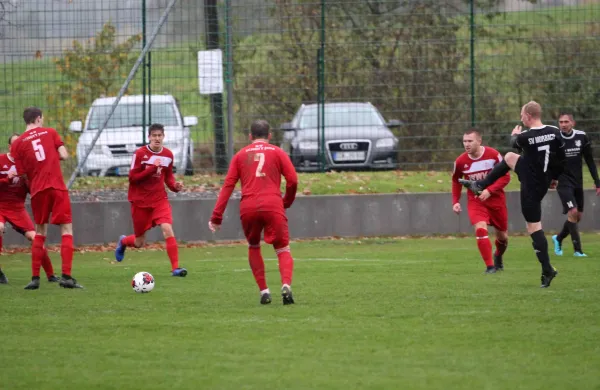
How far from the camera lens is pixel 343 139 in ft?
67.2

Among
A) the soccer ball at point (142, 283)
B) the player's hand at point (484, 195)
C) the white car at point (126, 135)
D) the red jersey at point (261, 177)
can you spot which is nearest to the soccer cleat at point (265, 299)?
the red jersey at point (261, 177)

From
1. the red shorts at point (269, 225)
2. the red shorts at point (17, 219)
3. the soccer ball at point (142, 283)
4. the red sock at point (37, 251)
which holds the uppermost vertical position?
the red shorts at point (269, 225)

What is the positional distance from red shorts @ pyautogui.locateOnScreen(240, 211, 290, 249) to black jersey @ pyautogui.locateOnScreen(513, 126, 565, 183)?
2.91 meters

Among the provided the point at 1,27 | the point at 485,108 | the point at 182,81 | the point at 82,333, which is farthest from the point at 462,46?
the point at 82,333

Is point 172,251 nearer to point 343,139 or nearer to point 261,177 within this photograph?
point 261,177

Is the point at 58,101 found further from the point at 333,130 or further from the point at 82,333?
the point at 82,333

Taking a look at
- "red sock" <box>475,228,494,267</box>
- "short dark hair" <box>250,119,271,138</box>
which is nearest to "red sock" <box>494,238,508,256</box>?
"red sock" <box>475,228,494,267</box>

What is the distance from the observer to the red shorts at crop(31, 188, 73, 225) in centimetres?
1277

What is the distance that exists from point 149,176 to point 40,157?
2077 mm

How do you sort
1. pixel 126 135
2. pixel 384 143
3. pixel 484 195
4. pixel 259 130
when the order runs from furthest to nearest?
pixel 384 143 < pixel 126 135 < pixel 484 195 < pixel 259 130

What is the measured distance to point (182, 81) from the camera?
1944cm

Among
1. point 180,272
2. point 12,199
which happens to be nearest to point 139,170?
point 180,272

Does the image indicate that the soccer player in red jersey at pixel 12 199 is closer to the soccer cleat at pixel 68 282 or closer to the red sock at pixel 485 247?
the soccer cleat at pixel 68 282

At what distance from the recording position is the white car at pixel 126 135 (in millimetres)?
19406
